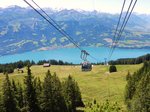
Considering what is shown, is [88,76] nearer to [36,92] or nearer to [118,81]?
[118,81]

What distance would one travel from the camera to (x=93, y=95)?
410 feet

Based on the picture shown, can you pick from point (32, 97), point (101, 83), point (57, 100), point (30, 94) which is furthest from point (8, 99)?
point (101, 83)

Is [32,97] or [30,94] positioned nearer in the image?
[30,94]

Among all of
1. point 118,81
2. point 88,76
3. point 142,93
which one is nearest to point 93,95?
point 118,81

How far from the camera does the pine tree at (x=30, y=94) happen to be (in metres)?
67.9

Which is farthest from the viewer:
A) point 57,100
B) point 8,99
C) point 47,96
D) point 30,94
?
point 57,100

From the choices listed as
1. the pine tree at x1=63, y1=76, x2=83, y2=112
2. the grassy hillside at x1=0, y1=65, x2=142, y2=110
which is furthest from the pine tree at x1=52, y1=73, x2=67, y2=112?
the grassy hillside at x1=0, y1=65, x2=142, y2=110

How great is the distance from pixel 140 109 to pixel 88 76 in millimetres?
107326

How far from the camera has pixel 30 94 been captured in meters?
68.2

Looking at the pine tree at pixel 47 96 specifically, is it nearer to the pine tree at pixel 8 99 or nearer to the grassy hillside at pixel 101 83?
the pine tree at pixel 8 99

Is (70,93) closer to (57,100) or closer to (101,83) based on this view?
(57,100)

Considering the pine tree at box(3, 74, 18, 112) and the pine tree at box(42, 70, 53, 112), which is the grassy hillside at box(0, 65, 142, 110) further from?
the pine tree at box(3, 74, 18, 112)

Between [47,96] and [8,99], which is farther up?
[8,99]

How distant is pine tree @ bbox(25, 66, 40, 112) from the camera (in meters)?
67.9
